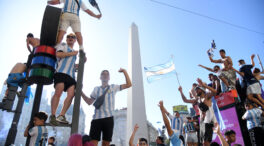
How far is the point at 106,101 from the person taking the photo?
3010mm

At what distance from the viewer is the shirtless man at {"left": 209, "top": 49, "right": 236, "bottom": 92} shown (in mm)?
4918

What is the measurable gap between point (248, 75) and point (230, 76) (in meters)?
0.50

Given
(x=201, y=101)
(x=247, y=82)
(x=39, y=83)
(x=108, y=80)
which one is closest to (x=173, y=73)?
(x=247, y=82)

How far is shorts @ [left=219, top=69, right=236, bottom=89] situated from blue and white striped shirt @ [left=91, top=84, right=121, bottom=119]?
338 centimetres

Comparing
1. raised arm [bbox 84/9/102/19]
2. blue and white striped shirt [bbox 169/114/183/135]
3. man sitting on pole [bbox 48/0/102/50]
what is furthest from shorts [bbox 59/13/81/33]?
blue and white striped shirt [bbox 169/114/183/135]

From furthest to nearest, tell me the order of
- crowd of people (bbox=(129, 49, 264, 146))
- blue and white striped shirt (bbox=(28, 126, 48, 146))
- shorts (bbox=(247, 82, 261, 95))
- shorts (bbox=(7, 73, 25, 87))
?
shorts (bbox=(247, 82, 261, 95))
crowd of people (bbox=(129, 49, 264, 146))
shorts (bbox=(7, 73, 25, 87))
blue and white striped shirt (bbox=(28, 126, 48, 146))

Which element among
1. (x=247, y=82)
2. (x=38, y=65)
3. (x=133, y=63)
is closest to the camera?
(x=38, y=65)

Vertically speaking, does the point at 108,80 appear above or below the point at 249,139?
above

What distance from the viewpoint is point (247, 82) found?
4422 millimetres

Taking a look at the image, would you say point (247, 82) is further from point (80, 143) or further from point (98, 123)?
point (80, 143)

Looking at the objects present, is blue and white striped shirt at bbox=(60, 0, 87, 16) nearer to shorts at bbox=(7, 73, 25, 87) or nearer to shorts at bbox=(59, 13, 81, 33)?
shorts at bbox=(59, 13, 81, 33)

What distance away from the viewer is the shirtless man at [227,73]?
4918 mm

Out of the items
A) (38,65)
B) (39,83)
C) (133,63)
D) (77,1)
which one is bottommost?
(39,83)

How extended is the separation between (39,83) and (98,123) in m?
1.16
